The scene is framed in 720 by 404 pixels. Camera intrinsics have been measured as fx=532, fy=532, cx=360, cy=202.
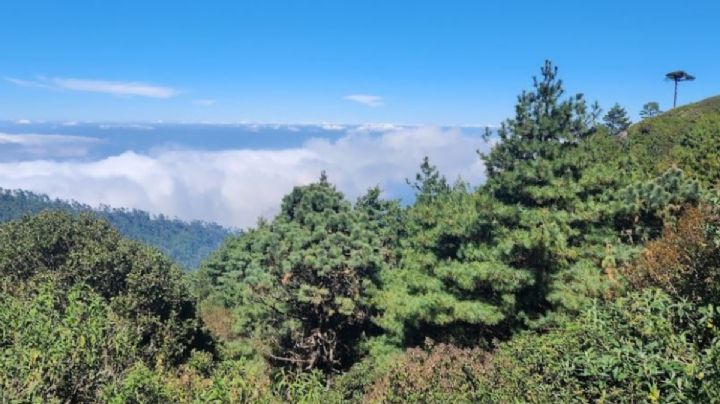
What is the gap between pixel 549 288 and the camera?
590 inches

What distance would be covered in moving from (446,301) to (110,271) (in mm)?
15707

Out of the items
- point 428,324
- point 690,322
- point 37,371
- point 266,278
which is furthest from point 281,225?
point 690,322

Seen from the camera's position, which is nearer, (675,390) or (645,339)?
(675,390)

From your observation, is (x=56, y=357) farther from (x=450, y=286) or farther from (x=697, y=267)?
(x=450, y=286)

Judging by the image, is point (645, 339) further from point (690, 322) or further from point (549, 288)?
point (549, 288)

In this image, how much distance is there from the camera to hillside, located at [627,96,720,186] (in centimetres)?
2416

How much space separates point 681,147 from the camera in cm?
3319

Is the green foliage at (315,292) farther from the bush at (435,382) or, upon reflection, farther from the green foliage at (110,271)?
the bush at (435,382)

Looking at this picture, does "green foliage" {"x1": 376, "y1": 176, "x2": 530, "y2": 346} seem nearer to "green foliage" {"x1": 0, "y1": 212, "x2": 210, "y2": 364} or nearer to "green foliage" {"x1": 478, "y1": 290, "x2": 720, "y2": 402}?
"green foliage" {"x1": 478, "y1": 290, "x2": 720, "y2": 402}

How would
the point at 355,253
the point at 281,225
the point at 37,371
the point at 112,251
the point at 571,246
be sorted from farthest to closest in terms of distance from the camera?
1. the point at 112,251
2. the point at 281,225
3. the point at 355,253
4. the point at 571,246
5. the point at 37,371

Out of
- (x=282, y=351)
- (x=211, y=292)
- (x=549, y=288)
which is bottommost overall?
(x=211, y=292)

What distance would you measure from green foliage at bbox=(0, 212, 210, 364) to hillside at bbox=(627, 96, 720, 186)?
64.9 feet

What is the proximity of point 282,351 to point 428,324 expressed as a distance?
18.5 feet

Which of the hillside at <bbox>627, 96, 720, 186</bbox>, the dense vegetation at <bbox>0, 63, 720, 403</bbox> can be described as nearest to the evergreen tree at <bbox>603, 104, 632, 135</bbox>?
the hillside at <bbox>627, 96, 720, 186</bbox>
